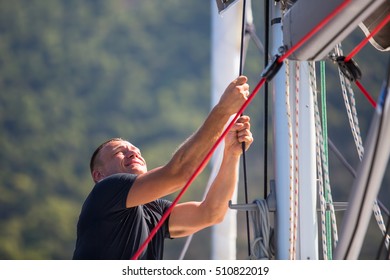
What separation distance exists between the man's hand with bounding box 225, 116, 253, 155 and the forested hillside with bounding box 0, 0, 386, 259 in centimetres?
1086

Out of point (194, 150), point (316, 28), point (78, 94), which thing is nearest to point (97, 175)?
point (194, 150)

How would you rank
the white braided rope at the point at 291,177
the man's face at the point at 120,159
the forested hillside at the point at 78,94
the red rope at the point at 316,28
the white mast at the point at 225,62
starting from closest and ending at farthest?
the red rope at the point at 316,28, the white braided rope at the point at 291,177, the man's face at the point at 120,159, the white mast at the point at 225,62, the forested hillside at the point at 78,94

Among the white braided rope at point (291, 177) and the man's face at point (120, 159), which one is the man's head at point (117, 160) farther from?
the white braided rope at point (291, 177)

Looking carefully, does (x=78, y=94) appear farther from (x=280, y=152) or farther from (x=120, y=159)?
(x=280, y=152)

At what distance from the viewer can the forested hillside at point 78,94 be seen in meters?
13.9

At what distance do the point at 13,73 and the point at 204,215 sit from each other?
13.5 meters

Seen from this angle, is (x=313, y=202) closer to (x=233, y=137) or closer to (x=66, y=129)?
(x=233, y=137)

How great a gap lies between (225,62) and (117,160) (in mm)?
1184

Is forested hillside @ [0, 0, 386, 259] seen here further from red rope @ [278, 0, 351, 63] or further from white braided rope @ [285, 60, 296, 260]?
red rope @ [278, 0, 351, 63]

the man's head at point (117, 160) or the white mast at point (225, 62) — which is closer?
the man's head at point (117, 160)

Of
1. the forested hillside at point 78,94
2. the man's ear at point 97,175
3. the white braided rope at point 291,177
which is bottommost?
the white braided rope at point 291,177

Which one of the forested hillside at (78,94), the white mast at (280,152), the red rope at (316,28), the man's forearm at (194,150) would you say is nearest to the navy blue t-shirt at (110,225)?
the man's forearm at (194,150)

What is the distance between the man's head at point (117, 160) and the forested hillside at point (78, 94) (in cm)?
1059

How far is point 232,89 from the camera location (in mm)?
1854
